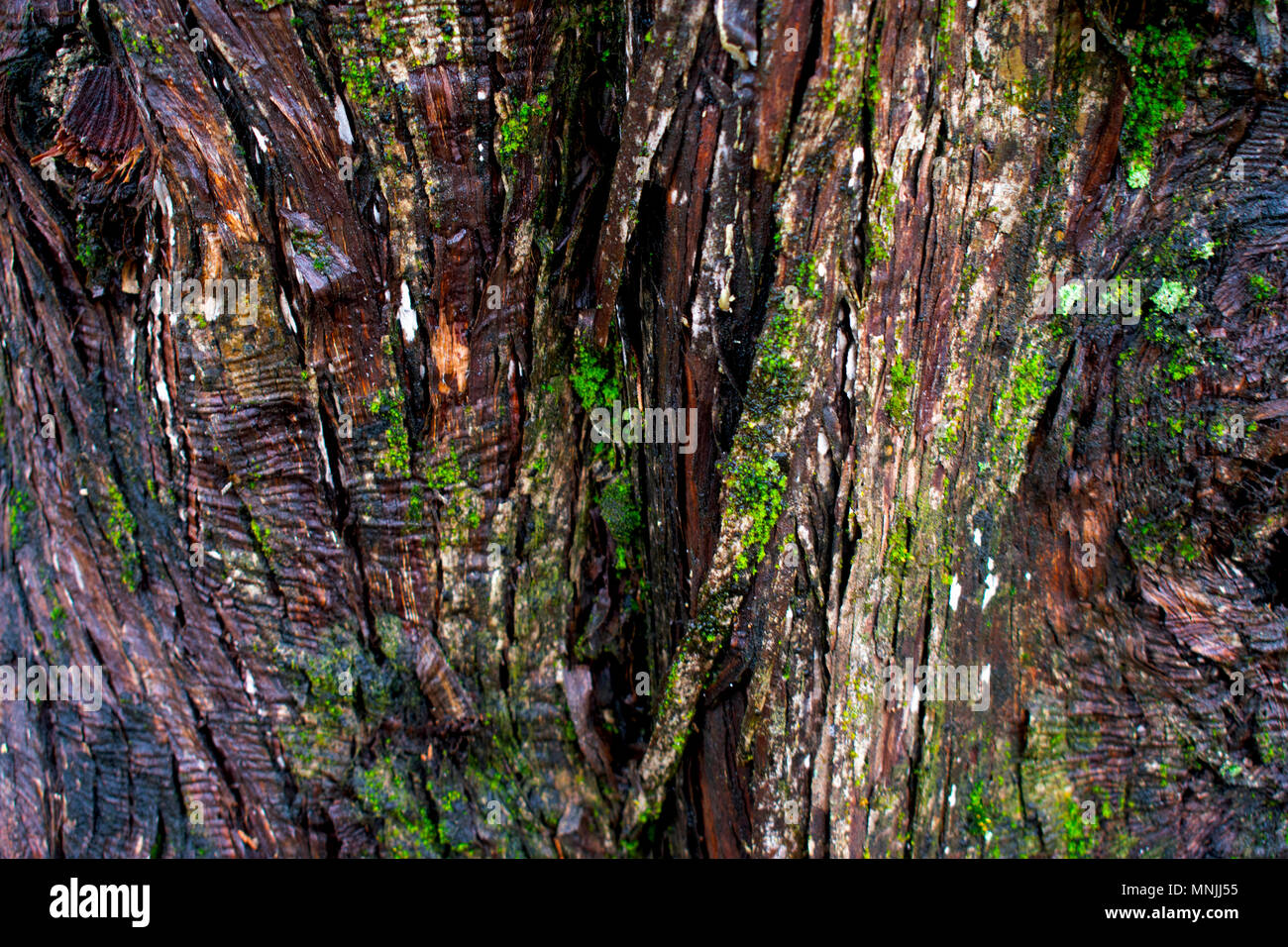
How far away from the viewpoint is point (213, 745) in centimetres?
217

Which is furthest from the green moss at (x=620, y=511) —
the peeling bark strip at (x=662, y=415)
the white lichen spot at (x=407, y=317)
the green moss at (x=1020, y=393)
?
the green moss at (x=1020, y=393)

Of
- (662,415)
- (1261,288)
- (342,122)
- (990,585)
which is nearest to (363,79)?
(342,122)

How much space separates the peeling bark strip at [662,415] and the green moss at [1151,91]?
1cm

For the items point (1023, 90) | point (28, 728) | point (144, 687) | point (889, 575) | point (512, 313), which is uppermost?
point (1023, 90)

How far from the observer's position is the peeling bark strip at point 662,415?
70.0 inches

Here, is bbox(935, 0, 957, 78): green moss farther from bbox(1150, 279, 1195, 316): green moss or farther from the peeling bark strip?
bbox(1150, 279, 1195, 316): green moss

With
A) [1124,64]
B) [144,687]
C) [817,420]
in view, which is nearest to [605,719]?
[817,420]

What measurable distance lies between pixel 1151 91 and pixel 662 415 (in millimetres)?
1478

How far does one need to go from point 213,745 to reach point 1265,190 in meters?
3.31

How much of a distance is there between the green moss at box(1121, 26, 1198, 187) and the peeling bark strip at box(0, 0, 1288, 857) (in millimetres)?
11
